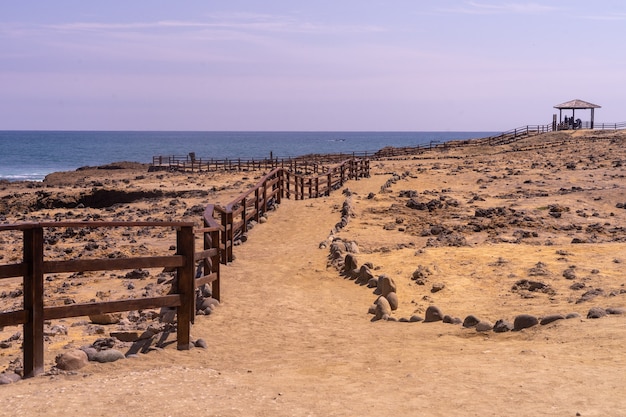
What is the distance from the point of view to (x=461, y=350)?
819 cm

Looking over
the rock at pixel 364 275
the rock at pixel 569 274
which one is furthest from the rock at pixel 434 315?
the rock at pixel 569 274

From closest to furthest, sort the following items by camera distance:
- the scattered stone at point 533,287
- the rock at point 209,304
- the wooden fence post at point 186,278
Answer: the wooden fence post at point 186,278 < the rock at point 209,304 < the scattered stone at point 533,287

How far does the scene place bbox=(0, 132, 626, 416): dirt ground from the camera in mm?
6277

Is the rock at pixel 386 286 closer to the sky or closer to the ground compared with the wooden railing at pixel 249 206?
closer to the ground

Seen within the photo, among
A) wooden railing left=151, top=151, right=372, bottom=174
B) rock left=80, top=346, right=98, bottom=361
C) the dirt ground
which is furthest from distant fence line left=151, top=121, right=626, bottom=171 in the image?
rock left=80, top=346, right=98, bottom=361

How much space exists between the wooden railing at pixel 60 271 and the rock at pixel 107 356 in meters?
A: 0.41

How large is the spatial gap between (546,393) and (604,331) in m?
2.33

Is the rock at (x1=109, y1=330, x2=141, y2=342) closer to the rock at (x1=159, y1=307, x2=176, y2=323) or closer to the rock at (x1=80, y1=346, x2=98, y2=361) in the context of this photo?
the rock at (x1=159, y1=307, x2=176, y2=323)

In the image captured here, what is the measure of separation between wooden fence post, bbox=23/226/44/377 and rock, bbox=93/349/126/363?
1.80 feet

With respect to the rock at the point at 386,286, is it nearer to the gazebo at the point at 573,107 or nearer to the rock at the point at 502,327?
the rock at the point at 502,327

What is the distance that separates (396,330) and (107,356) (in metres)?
3.75

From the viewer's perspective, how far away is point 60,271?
25.2ft

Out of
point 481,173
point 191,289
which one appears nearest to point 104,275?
point 191,289

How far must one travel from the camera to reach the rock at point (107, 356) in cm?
765
